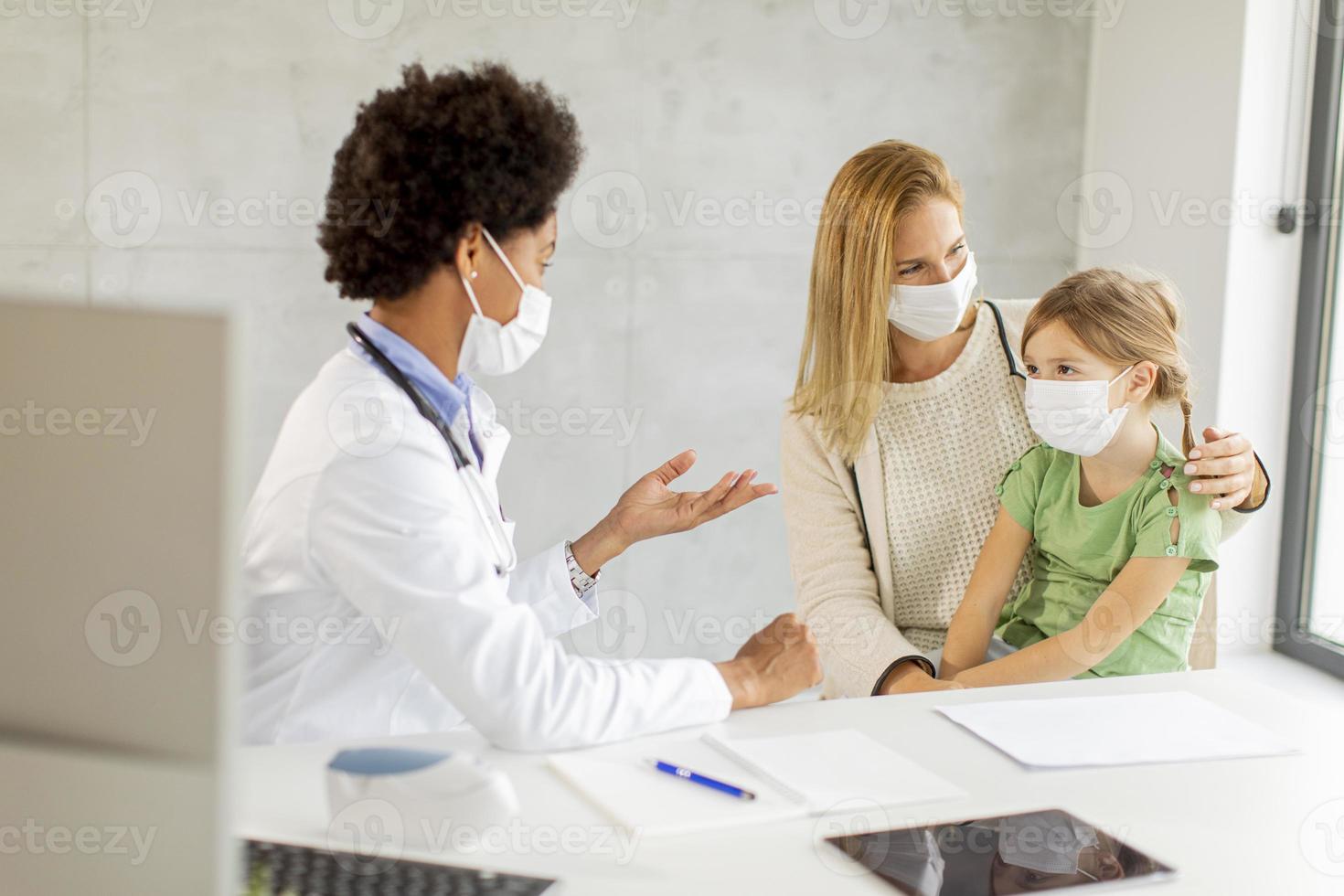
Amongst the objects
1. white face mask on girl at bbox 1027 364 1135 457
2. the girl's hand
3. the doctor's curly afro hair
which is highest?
the doctor's curly afro hair

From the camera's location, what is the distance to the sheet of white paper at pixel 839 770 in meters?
1.29

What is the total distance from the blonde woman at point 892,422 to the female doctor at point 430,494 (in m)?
0.63

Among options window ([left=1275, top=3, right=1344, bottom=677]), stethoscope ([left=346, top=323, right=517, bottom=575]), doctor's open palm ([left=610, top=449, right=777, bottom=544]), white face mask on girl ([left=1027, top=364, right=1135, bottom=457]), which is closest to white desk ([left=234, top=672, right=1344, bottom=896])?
stethoscope ([left=346, top=323, right=517, bottom=575])

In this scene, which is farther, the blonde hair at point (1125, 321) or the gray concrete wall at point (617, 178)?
the gray concrete wall at point (617, 178)

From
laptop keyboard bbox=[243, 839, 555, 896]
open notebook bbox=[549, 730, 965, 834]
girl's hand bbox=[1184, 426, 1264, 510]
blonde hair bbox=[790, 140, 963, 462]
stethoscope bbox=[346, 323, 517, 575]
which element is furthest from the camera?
blonde hair bbox=[790, 140, 963, 462]

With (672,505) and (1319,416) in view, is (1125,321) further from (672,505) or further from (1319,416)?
(1319,416)

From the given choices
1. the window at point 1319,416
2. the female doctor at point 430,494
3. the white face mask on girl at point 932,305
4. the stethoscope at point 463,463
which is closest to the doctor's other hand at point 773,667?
the female doctor at point 430,494

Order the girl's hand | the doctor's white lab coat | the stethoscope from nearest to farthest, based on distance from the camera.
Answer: the doctor's white lab coat
the stethoscope
the girl's hand

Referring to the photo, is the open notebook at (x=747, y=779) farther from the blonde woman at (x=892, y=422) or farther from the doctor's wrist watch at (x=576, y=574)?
the blonde woman at (x=892, y=422)

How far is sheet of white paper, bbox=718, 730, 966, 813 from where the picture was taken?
4.24 ft

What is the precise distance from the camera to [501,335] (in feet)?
5.35

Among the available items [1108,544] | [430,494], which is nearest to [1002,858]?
[430,494]

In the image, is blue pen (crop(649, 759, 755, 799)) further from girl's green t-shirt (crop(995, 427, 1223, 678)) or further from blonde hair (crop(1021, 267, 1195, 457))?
blonde hair (crop(1021, 267, 1195, 457))

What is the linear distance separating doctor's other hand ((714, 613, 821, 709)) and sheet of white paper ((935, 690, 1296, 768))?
0.60 ft
